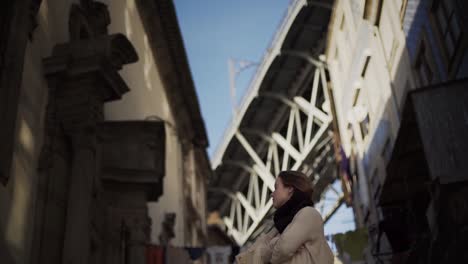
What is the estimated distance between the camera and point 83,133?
416 inches

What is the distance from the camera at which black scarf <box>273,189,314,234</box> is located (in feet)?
14.3

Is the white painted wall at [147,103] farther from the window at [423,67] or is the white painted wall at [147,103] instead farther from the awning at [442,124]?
the window at [423,67]

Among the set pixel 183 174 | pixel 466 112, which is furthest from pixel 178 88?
pixel 466 112

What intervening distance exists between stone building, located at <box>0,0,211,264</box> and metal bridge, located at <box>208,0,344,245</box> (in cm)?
1499

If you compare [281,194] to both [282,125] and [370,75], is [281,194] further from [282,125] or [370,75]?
[282,125]

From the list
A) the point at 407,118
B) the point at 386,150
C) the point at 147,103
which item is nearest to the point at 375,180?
the point at 386,150

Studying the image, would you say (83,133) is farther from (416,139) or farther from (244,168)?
(244,168)

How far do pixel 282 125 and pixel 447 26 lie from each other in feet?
90.2

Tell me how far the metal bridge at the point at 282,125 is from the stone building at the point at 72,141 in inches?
590

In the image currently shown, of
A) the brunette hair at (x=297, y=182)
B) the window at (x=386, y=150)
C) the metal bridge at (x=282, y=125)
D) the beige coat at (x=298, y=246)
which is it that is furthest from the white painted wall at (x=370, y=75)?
the beige coat at (x=298, y=246)

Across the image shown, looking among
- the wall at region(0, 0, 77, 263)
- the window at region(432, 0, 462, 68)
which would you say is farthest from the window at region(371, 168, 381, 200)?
the wall at region(0, 0, 77, 263)

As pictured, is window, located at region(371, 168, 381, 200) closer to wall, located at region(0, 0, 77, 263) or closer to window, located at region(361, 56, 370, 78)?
window, located at region(361, 56, 370, 78)

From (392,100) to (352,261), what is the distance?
199 inches

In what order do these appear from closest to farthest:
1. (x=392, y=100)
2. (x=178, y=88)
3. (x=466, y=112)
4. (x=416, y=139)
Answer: (x=466, y=112) → (x=416, y=139) → (x=392, y=100) → (x=178, y=88)
